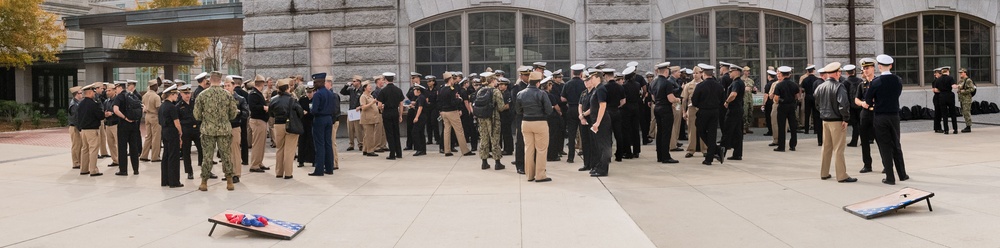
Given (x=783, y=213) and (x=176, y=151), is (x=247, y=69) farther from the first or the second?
(x=783, y=213)

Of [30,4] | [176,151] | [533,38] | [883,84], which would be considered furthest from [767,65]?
[30,4]

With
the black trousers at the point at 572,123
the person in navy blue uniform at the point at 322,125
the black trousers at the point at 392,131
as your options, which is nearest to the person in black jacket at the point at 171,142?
the person in navy blue uniform at the point at 322,125

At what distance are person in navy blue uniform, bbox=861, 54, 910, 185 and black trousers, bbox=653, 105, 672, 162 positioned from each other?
401cm

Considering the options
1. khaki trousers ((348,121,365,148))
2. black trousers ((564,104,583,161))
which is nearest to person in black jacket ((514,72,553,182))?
black trousers ((564,104,583,161))

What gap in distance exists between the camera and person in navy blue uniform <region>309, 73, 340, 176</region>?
14.5m

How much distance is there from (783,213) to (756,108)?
14144mm

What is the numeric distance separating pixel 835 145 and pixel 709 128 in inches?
125

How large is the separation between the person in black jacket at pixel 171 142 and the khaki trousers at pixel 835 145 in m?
9.71

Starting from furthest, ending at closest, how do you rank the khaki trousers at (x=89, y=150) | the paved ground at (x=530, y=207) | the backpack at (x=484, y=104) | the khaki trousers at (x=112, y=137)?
the khaki trousers at (x=112, y=137) → the khaki trousers at (x=89, y=150) → the backpack at (x=484, y=104) → the paved ground at (x=530, y=207)

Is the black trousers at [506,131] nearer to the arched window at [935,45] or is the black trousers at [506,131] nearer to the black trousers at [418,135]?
the black trousers at [418,135]

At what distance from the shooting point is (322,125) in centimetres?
1478

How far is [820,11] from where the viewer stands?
23297 mm

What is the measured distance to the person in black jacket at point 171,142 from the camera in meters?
13.1

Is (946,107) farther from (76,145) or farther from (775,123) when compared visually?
(76,145)
